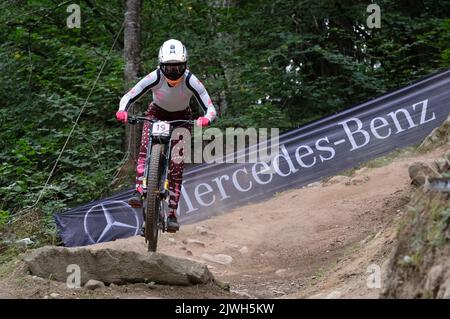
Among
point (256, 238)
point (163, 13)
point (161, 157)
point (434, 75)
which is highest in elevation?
point (163, 13)

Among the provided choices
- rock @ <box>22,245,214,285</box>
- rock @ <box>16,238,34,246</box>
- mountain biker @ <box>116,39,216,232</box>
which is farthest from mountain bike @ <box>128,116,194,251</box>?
rock @ <box>16,238,34,246</box>

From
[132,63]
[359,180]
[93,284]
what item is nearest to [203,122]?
[93,284]

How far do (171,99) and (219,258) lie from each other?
2.29 meters

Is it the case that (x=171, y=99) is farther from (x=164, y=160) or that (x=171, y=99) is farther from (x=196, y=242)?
(x=196, y=242)

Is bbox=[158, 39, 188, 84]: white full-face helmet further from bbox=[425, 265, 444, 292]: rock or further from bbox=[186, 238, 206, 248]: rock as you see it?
bbox=[425, 265, 444, 292]: rock

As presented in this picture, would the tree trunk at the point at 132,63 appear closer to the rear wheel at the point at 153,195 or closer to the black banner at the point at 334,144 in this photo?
the black banner at the point at 334,144

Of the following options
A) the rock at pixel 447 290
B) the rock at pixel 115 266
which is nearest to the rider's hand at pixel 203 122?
the rock at pixel 115 266

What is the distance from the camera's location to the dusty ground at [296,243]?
16.4ft

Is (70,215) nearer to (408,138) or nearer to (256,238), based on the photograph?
(256,238)

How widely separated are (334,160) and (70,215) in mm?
3824

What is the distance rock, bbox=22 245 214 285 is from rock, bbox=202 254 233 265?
205 centimetres

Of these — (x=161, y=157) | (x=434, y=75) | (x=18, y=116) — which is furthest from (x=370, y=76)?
(x=161, y=157)

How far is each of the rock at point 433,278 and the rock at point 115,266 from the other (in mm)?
2532

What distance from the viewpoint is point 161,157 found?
5.63 m
